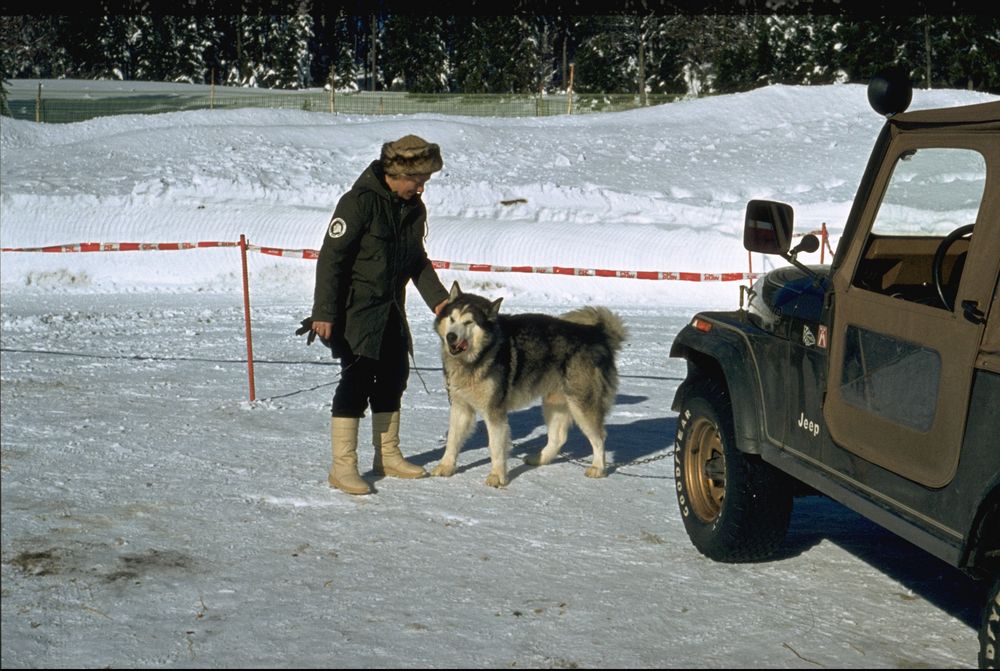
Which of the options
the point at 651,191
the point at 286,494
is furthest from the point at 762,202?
the point at 651,191

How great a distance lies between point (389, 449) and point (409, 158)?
5.66 feet

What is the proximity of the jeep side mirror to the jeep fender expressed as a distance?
84cm

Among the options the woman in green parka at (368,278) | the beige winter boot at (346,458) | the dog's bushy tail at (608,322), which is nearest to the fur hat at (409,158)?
the woman in green parka at (368,278)

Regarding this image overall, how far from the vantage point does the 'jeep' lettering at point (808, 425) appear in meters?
4.73

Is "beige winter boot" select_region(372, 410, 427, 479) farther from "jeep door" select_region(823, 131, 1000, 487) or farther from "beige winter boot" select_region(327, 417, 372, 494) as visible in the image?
"jeep door" select_region(823, 131, 1000, 487)

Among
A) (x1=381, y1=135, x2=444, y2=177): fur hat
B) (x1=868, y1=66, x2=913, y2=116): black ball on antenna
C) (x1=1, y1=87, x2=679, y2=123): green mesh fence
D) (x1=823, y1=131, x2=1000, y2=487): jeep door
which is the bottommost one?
(x1=823, y1=131, x2=1000, y2=487): jeep door

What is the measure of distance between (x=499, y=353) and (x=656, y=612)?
242cm

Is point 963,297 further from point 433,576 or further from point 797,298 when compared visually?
point 433,576

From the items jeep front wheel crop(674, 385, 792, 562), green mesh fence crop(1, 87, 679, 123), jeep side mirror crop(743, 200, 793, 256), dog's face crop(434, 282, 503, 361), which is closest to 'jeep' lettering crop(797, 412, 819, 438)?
jeep front wheel crop(674, 385, 792, 562)

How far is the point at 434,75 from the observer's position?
6347 cm

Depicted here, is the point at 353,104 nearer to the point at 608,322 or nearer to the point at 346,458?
the point at 608,322

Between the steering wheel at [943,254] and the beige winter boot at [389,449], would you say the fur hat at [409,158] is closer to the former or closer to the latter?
the beige winter boot at [389,449]

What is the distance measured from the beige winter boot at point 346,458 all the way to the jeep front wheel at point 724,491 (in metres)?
1.83

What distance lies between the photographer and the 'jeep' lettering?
186 inches
